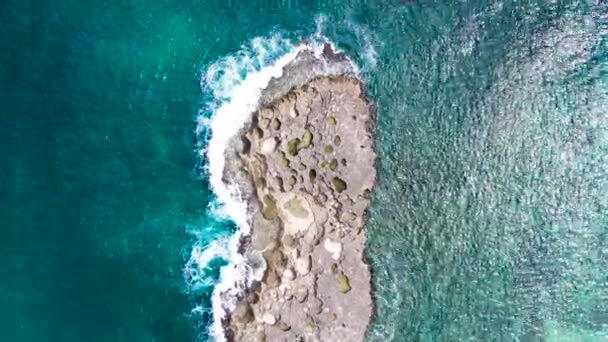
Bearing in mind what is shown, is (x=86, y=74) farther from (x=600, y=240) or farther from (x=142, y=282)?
(x=600, y=240)

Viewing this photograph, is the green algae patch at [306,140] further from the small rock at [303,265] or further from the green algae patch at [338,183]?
the small rock at [303,265]

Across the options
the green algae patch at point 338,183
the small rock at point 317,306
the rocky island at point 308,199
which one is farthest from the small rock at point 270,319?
the green algae patch at point 338,183

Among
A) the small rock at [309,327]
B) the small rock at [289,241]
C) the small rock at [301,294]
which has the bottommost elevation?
the small rock at [309,327]

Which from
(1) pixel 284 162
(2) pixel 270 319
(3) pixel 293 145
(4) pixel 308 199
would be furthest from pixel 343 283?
(3) pixel 293 145

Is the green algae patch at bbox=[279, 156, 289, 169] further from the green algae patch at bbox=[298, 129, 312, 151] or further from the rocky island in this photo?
the green algae patch at bbox=[298, 129, 312, 151]

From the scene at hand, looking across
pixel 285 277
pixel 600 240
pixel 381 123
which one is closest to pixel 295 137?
pixel 381 123
